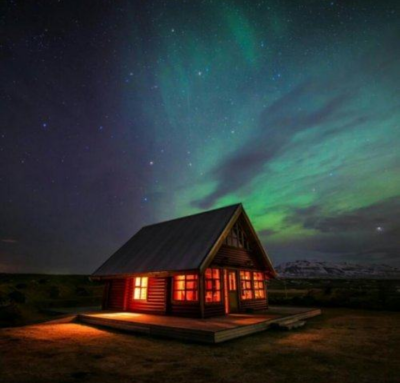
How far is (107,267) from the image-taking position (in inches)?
721

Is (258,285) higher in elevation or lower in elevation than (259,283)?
lower

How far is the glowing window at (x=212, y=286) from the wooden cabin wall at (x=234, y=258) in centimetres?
49

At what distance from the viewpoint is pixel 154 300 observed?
14.6m

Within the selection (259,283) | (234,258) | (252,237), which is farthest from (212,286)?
(259,283)

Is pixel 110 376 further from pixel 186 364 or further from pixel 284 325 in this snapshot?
pixel 284 325

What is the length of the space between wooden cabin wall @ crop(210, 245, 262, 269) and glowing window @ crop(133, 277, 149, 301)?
4.42 m

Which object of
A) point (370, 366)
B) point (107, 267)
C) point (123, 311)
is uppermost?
point (107, 267)

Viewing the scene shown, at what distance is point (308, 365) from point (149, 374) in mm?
3935

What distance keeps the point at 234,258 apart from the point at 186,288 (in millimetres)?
3873

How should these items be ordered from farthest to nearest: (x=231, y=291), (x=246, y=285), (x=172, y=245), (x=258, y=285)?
(x=258, y=285) < (x=246, y=285) < (x=172, y=245) < (x=231, y=291)

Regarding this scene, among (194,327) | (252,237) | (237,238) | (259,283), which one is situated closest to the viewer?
(194,327)

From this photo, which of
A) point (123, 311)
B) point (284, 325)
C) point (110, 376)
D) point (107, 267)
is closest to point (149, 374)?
point (110, 376)

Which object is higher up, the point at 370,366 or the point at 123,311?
the point at 123,311

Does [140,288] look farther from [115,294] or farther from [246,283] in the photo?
[246,283]
